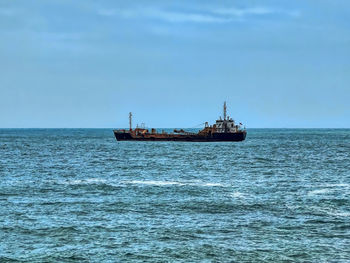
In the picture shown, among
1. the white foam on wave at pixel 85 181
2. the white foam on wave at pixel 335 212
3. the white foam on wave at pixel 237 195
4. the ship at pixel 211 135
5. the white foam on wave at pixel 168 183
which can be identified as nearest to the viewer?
the white foam on wave at pixel 335 212

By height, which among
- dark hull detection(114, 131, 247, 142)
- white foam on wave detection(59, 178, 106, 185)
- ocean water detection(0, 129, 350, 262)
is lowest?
ocean water detection(0, 129, 350, 262)

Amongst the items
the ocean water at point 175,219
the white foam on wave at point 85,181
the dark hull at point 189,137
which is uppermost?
the dark hull at point 189,137

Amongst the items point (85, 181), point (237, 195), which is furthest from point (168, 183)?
point (237, 195)

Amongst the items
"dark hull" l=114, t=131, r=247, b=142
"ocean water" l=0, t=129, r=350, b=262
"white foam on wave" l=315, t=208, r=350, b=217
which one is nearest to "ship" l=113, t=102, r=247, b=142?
"dark hull" l=114, t=131, r=247, b=142

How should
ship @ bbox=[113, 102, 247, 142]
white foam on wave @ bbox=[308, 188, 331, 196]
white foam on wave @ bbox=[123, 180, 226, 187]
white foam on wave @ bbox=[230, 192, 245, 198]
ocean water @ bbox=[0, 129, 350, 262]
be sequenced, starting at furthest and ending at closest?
1. ship @ bbox=[113, 102, 247, 142]
2. white foam on wave @ bbox=[123, 180, 226, 187]
3. white foam on wave @ bbox=[308, 188, 331, 196]
4. white foam on wave @ bbox=[230, 192, 245, 198]
5. ocean water @ bbox=[0, 129, 350, 262]

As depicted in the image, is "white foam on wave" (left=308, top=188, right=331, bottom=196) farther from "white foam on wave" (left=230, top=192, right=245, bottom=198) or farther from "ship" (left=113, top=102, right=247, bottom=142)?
"ship" (left=113, top=102, right=247, bottom=142)

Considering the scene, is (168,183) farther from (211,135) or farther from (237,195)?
(211,135)

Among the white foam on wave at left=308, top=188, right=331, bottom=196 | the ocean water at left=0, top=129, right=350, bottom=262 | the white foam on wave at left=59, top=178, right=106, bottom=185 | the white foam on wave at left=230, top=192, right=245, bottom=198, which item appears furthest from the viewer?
the white foam on wave at left=59, top=178, right=106, bottom=185

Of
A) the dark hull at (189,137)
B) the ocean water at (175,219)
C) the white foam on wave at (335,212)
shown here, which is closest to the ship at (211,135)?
the dark hull at (189,137)

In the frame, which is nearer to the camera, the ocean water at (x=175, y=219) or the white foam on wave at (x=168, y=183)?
the ocean water at (x=175, y=219)

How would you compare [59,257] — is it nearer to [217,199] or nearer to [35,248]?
[35,248]

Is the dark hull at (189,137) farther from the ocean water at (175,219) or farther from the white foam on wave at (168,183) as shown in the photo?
the white foam on wave at (168,183)

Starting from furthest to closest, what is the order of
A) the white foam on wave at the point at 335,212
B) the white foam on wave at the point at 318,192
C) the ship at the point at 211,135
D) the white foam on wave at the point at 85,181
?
the ship at the point at 211,135, the white foam on wave at the point at 85,181, the white foam on wave at the point at 318,192, the white foam on wave at the point at 335,212

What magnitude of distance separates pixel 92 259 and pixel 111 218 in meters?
7.68
